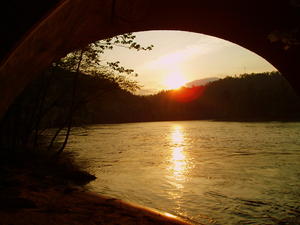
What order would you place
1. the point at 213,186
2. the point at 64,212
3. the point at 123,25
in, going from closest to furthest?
the point at 123,25, the point at 64,212, the point at 213,186

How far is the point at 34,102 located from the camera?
585 inches

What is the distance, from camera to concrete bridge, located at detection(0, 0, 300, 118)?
1.80 m

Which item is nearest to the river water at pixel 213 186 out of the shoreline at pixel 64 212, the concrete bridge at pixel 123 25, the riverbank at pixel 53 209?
the riverbank at pixel 53 209

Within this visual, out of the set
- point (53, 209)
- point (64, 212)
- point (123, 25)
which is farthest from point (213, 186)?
point (123, 25)

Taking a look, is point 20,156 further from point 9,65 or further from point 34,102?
point 9,65

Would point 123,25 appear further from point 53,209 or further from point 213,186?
point 213,186

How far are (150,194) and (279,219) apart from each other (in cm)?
588

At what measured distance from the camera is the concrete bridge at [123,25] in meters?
1.80

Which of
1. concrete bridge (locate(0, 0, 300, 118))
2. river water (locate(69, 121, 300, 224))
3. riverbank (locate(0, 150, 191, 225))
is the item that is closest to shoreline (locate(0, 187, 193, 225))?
riverbank (locate(0, 150, 191, 225))

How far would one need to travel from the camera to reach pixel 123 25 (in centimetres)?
348

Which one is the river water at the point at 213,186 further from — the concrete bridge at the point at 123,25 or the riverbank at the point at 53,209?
the concrete bridge at the point at 123,25

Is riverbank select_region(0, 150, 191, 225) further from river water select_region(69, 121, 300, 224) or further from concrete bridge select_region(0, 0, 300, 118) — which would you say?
concrete bridge select_region(0, 0, 300, 118)

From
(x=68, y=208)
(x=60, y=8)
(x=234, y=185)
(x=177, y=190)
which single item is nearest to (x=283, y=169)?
(x=234, y=185)

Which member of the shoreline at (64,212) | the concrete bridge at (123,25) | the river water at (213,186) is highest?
the concrete bridge at (123,25)
